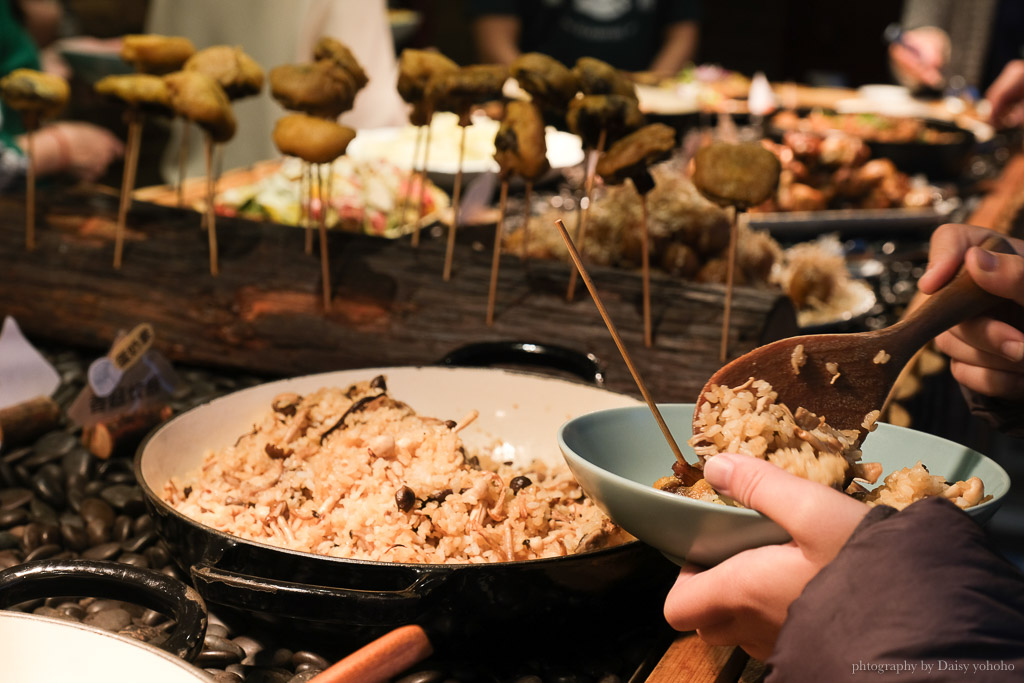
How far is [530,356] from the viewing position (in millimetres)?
1823

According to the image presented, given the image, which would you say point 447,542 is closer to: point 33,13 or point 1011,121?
point 33,13

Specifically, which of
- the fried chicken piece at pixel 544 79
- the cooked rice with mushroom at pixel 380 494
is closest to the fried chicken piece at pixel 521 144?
the fried chicken piece at pixel 544 79

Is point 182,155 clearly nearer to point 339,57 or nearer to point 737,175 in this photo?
point 339,57

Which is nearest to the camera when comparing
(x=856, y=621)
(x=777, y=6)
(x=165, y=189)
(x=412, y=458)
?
(x=856, y=621)

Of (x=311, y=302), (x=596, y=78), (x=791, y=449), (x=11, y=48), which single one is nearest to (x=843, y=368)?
(x=791, y=449)

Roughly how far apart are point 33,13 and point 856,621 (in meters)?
4.67

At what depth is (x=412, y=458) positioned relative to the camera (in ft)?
4.40

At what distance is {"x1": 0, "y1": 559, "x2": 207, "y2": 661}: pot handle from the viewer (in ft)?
3.44

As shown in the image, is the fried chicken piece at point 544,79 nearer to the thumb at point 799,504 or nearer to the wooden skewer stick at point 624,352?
the wooden skewer stick at point 624,352

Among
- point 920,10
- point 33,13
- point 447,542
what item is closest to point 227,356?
point 447,542

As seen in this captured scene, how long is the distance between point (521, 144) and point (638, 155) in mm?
250

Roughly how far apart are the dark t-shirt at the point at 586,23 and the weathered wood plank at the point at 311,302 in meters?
4.04

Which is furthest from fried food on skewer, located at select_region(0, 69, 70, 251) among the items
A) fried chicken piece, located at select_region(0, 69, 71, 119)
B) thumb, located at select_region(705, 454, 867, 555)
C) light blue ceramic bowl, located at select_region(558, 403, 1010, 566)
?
thumb, located at select_region(705, 454, 867, 555)

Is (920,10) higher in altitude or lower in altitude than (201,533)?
higher
